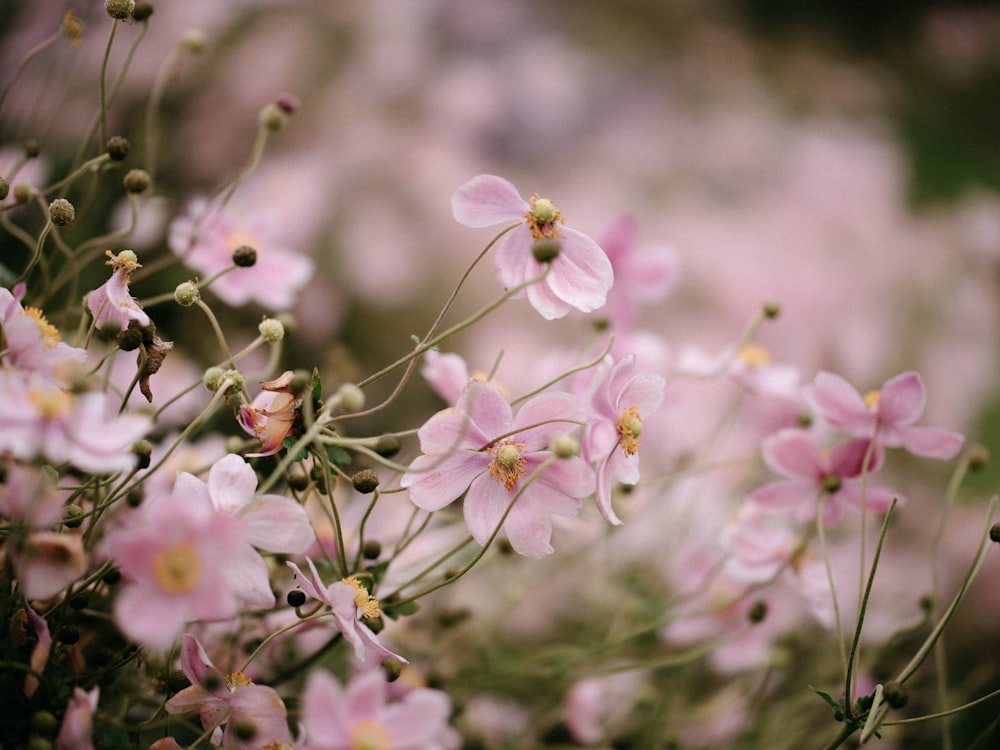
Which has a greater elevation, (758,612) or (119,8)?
(119,8)

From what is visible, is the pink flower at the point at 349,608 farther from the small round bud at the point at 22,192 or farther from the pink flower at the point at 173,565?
the small round bud at the point at 22,192

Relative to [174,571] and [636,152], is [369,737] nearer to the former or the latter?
[174,571]

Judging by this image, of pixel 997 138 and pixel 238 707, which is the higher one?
pixel 997 138

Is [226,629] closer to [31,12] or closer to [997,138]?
[31,12]

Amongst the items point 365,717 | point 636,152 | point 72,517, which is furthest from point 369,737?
point 636,152

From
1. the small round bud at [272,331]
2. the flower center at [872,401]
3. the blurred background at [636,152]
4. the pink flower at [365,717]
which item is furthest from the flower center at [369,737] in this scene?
the blurred background at [636,152]

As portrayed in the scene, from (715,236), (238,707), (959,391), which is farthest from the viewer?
(715,236)

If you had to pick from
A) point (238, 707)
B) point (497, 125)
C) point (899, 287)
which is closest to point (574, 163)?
point (497, 125)
